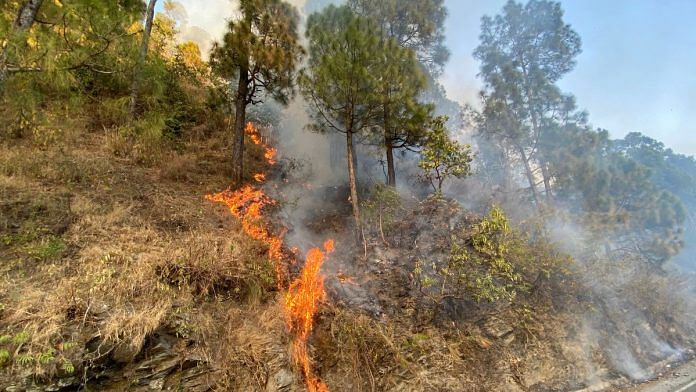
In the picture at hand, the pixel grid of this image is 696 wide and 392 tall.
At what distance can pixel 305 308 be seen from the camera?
23.9 ft

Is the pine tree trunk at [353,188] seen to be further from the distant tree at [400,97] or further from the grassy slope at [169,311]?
the distant tree at [400,97]

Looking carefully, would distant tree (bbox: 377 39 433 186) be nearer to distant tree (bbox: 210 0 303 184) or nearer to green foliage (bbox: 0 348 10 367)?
distant tree (bbox: 210 0 303 184)

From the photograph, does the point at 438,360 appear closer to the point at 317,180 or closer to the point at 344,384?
the point at 344,384

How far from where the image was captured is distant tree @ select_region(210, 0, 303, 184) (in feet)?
35.9

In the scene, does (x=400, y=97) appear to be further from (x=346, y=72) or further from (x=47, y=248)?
(x=47, y=248)

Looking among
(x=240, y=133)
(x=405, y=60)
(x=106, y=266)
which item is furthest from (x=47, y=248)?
(x=405, y=60)

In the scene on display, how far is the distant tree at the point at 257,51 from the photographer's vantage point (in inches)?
431

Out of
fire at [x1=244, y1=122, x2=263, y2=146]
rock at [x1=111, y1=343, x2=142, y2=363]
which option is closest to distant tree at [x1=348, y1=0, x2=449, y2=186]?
fire at [x1=244, y1=122, x2=263, y2=146]

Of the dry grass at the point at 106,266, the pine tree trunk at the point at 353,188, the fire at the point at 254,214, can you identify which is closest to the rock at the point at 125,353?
the dry grass at the point at 106,266

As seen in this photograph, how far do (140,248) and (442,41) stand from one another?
17.9m

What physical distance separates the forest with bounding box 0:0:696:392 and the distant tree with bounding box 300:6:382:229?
0.23ft

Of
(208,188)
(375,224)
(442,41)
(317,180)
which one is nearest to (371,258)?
(375,224)

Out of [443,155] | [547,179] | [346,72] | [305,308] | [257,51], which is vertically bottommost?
[305,308]

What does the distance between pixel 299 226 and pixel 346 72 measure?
5.23 m
